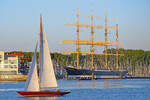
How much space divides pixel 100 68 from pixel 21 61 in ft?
111

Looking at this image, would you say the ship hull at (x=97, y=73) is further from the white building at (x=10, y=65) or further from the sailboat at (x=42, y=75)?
the sailboat at (x=42, y=75)

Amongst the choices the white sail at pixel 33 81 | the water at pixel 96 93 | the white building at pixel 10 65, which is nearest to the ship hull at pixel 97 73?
the white building at pixel 10 65

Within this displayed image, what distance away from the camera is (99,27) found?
172 metres

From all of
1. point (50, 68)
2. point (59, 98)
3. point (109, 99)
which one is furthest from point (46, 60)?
point (109, 99)

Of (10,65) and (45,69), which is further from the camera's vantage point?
(10,65)

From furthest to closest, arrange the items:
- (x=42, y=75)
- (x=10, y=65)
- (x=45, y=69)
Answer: (x=10, y=65) → (x=45, y=69) → (x=42, y=75)

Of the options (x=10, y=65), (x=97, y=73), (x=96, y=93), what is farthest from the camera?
(x=97, y=73)

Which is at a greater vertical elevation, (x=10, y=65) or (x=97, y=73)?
(x=10, y=65)

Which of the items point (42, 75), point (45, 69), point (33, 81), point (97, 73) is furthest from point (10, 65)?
point (42, 75)

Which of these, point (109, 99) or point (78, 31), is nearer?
point (109, 99)

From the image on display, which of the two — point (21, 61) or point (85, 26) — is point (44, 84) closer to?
point (85, 26)

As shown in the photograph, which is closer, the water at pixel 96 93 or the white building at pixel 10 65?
the water at pixel 96 93

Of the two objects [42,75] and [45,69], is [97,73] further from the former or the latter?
[42,75]

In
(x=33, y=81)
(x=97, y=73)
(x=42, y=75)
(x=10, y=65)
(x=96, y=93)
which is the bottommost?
(x=97, y=73)
